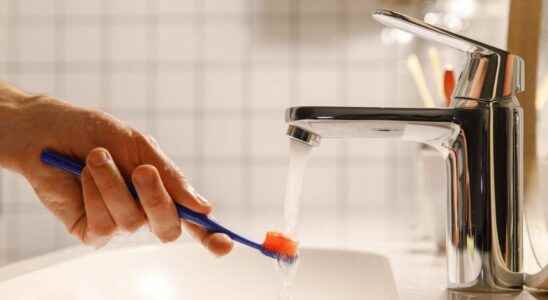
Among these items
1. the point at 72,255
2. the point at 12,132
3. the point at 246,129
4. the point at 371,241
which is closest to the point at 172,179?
the point at 12,132

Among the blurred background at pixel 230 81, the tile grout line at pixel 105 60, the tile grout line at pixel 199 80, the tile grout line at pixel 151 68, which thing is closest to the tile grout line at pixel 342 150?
the blurred background at pixel 230 81

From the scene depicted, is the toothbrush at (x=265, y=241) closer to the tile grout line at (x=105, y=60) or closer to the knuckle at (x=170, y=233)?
the knuckle at (x=170, y=233)

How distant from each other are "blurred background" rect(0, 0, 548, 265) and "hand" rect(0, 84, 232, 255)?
78 centimetres

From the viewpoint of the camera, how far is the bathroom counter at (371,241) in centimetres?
61

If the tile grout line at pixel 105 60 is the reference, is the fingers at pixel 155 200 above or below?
below

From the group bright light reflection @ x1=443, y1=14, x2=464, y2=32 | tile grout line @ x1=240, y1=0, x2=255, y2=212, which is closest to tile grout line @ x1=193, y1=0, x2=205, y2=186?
tile grout line @ x1=240, y1=0, x2=255, y2=212

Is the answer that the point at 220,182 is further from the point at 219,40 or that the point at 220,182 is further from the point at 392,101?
the point at 392,101

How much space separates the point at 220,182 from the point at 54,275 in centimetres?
82

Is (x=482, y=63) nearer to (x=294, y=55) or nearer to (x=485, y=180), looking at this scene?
(x=485, y=180)

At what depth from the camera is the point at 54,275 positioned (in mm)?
699

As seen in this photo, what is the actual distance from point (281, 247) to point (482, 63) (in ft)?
0.82

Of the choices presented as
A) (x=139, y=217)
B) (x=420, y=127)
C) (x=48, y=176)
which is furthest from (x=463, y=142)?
(x=48, y=176)

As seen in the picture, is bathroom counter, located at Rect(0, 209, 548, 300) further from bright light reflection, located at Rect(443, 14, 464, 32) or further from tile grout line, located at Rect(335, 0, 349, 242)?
bright light reflection, located at Rect(443, 14, 464, 32)

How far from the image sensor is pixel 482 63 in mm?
538
